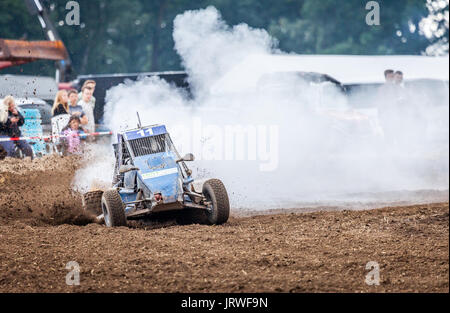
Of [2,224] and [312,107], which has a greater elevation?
[312,107]

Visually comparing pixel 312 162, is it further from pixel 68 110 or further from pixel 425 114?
pixel 425 114

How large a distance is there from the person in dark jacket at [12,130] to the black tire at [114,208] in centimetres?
517

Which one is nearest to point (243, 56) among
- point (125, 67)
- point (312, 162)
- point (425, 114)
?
point (312, 162)

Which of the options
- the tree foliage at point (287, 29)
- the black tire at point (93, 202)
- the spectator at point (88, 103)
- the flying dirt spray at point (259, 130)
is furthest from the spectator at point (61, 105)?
the tree foliage at point (287, 29)

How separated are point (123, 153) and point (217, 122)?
24.4ft

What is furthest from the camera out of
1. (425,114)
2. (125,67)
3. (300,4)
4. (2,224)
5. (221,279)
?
(125,67)

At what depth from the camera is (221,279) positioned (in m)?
6.86

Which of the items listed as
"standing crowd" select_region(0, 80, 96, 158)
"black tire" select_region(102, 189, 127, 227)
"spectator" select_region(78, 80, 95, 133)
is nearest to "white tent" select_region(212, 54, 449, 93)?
"spectator" select_region(78, 80, 95, 133)

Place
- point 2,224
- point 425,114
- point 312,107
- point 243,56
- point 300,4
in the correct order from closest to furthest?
point 2,224 < point 243,56 < point 312,107 < point 425,114 < point 300,4

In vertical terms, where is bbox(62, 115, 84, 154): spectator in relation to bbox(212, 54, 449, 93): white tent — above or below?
below

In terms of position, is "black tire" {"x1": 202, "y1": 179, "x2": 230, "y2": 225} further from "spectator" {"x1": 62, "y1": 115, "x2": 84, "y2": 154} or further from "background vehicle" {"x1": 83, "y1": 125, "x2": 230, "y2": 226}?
"spectator" {"x1": 62, "y1": 115, "x2": 84, "y2": 154}

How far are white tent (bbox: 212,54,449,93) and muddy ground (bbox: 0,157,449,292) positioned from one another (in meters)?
9.34

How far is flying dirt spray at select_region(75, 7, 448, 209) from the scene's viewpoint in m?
14.5

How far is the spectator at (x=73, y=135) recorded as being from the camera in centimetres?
1566
